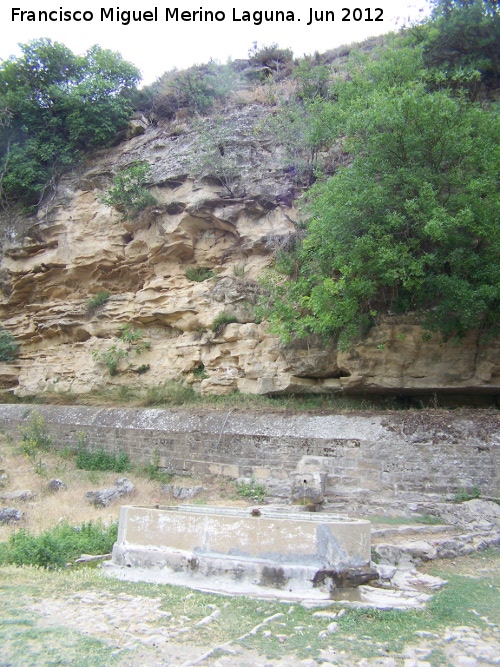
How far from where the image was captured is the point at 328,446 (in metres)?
10.0

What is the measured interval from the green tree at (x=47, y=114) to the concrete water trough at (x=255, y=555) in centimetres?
1508

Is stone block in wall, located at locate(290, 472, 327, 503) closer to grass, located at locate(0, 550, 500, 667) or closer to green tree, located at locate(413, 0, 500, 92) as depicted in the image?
grass, located at locate(0, 550, 500, 667)

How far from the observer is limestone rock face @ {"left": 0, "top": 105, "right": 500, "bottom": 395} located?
11.3 meters

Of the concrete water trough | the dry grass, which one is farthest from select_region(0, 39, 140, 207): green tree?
the concrete water trough

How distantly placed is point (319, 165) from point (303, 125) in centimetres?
213

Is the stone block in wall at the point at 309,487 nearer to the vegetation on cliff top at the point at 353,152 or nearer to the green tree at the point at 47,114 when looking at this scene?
the vegetation on cliff top at the point at 353,152

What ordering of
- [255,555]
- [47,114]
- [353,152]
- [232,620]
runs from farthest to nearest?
[47,114], [353,152], [255,555], [232,620]

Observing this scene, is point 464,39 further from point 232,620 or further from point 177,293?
point 232,620

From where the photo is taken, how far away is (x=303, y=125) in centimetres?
1509

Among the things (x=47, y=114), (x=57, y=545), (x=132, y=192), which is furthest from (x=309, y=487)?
(x=47, y=114)

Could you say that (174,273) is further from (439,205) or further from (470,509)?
(470,509)

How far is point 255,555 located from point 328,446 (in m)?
4.98

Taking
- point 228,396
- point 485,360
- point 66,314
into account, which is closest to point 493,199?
point 485,360

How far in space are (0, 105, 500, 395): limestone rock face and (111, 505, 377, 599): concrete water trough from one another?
6.03 m
